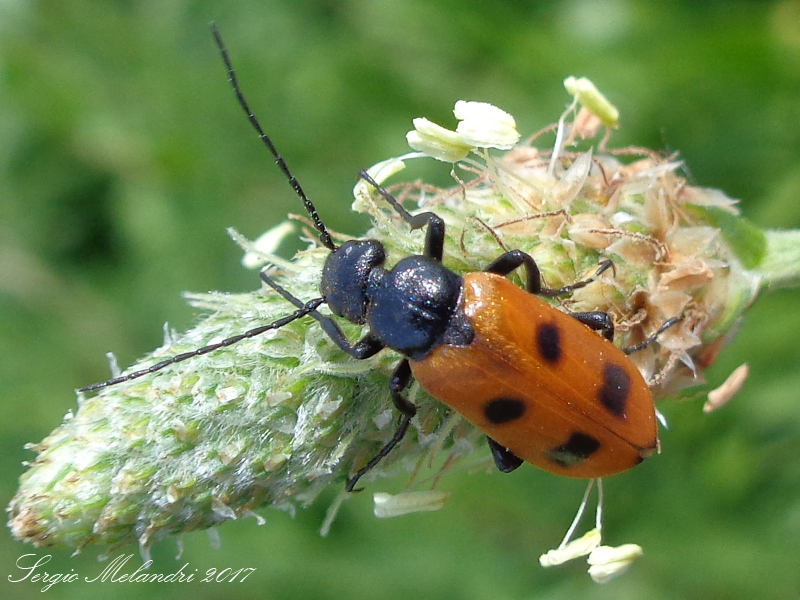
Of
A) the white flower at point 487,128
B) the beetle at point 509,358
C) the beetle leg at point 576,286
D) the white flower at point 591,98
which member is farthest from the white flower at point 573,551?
the white flower at point 591,98

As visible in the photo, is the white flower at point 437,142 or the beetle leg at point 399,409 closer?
the beetle leg at point 399,409

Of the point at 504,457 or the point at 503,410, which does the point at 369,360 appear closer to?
the point at 503,410

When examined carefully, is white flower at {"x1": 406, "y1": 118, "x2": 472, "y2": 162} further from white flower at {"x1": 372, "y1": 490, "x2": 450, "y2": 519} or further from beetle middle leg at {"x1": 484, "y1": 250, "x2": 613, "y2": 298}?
white flower at {"x1": 372, "y1": 490, "x2": 450, "y2": 519}

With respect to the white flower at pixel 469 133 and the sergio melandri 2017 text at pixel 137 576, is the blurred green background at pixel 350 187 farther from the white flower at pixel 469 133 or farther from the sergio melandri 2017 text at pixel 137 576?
the white flower at pixel 469 133

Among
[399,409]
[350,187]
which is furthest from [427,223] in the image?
[350,187]

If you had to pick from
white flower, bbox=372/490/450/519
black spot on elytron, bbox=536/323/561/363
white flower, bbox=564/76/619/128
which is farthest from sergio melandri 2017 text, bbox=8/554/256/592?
white flower, bbox=564/76/619/128

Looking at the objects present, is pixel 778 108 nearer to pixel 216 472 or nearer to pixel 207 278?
pixel 216 472
